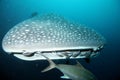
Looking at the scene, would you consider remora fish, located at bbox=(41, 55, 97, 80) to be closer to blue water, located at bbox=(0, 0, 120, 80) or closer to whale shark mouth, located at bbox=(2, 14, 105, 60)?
whale shark mouth, located at bbox=(2, 14, 105, 60)

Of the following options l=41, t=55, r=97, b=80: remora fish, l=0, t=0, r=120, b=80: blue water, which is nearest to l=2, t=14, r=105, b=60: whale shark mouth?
l=41, t=55, r=97, b=80: remora fish

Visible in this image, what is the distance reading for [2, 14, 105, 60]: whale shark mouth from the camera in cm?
226

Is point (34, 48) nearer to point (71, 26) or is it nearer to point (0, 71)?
point (71, 26)

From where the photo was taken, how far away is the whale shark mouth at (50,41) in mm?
2260

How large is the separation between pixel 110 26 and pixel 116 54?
97 cm

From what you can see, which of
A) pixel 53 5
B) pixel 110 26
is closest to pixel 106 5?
pixel 110 26

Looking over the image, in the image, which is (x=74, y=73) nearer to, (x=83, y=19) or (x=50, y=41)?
(x=50, y=41)

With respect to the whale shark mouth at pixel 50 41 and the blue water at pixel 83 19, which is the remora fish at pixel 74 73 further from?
the blue water at pixel 83 19

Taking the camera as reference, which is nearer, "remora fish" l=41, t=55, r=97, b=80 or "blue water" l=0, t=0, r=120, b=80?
"remora fish" l=41, t=55, r=97, b=80

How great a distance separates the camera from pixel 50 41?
2256mm

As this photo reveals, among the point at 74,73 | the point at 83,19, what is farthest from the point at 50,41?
the point at 83,19

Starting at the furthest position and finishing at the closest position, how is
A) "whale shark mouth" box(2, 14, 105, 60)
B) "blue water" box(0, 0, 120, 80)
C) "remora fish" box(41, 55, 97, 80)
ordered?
"blue water" box(0, 0, 120, 80) < "remora fish" box(41, 55, 97, 80) < "whale shark mouth" box(2, 14, 105, 60)

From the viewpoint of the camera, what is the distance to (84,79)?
2873 mm

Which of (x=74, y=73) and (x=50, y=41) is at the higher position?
(x=50, y=41)
